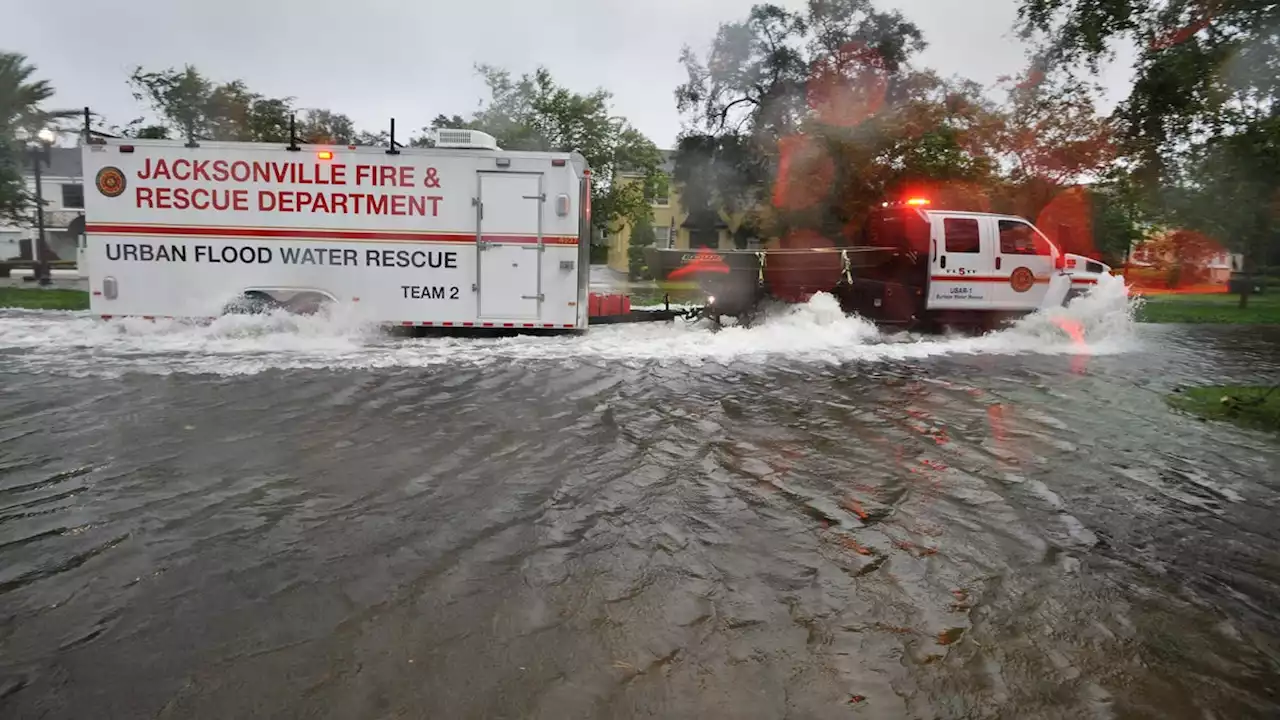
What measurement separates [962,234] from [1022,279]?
128 centimetres

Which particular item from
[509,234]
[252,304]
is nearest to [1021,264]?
Result: [509,234]

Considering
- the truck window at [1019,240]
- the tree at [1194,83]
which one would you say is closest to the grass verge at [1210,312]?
the tree at [1194,83]

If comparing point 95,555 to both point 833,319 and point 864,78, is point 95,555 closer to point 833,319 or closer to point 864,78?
point 833,319

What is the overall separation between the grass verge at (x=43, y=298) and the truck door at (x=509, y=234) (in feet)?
31.3

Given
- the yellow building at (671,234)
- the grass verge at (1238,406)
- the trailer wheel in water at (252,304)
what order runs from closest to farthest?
the grass verge at (1238,406), the trailer wheel in water at (252,304), the yellow building at (671,234)

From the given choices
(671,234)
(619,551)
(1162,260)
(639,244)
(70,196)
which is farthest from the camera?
(70,196)

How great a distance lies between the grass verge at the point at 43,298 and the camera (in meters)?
16.5

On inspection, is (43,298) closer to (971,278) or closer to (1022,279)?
(971,278)

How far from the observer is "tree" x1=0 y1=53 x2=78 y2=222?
22703 mm

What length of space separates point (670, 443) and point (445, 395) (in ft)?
9.24

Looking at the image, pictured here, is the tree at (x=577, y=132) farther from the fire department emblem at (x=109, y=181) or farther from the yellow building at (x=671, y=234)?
the fire department emblem at (x=109, y=181)

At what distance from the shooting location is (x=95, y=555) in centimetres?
437

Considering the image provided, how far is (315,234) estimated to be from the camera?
462 inches

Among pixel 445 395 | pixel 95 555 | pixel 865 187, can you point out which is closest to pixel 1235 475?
pixel 445 395
